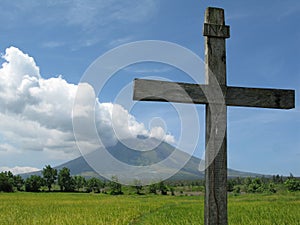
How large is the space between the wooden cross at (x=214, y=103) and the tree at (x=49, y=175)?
66907 millimetres

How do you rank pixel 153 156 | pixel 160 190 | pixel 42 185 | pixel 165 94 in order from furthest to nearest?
pixel 42 185, pixel 160 190, pixel 153 156, pixel 165 94

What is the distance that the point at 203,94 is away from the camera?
3660 millimetres

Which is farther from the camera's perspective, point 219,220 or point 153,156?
point 153,156

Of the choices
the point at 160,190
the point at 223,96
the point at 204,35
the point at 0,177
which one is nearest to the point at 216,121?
the point at 223,96

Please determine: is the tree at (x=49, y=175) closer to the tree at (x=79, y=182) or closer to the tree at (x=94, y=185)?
the tree at (x=79, y=182)

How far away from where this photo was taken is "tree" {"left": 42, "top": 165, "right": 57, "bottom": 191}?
67375mm

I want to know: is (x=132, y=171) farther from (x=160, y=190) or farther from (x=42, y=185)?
(x=42, y=185)

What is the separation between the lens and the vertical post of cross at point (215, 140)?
11.6 ft

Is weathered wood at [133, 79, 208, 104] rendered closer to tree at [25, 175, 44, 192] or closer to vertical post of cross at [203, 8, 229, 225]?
vertical post of cross at [203, 8, 229, 225]

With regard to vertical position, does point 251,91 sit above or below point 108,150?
above

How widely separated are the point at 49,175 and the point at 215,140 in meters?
68.2

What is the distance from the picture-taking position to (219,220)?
3.55 meters

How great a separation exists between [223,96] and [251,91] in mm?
398

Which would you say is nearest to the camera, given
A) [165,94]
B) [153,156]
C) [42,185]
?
[165,94]
